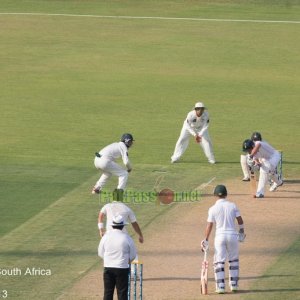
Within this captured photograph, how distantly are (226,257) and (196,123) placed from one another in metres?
11.6

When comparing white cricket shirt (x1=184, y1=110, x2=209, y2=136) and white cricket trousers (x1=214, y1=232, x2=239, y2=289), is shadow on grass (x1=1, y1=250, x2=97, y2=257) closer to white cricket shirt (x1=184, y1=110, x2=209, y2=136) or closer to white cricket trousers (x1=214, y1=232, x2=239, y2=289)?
white cricket trousers (x1=214, y1=232, x2=239, y2=289)

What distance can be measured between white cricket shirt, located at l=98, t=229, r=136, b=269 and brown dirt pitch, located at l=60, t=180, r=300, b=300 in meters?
1.58

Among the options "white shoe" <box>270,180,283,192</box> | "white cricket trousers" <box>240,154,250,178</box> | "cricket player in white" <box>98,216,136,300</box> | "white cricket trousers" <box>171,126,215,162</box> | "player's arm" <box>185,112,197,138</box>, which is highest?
"player's arm" <box>185,112,197,138</box>

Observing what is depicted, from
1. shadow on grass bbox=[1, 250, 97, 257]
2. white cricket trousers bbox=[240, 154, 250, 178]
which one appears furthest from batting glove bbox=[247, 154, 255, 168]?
shadow on grass bbox=[1, 250, 97, 257]

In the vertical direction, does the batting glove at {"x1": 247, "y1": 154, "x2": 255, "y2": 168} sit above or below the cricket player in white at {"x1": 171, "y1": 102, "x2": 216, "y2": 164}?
below

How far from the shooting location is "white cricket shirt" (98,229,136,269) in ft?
76.4

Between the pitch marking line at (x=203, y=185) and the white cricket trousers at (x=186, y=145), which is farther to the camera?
the white cricket trousers at (x=186, y=145)

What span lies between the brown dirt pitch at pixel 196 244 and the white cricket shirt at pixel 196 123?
272 cm

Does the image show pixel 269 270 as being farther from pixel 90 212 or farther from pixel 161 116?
pixel 161 116

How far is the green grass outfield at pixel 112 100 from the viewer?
2998 centimetres

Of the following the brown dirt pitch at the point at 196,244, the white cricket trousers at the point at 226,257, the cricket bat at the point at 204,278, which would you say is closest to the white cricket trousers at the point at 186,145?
the brown dirt pitch at the point at 196,244

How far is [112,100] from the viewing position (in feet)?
154

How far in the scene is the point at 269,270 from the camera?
26.4 meters

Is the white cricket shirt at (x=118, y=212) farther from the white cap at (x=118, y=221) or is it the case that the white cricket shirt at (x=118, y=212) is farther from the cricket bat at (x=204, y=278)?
the cricket bat at (x=204, y=278)
